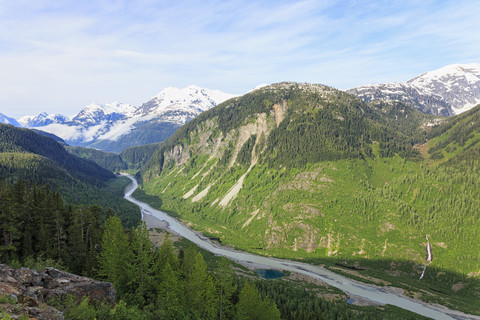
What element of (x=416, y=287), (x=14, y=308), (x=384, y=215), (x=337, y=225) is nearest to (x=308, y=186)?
(x=337, y=225)

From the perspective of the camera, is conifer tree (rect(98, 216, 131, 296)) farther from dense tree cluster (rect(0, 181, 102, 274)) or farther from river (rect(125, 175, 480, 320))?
river (rect(125, 175, 480, 320))

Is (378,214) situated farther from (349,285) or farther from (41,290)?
(41,290)

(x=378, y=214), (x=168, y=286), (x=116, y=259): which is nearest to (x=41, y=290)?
(x=116, y=259)

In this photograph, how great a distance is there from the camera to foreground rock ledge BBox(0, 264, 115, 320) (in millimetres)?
24250

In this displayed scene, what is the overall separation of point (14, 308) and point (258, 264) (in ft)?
397

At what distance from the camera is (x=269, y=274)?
123000mm

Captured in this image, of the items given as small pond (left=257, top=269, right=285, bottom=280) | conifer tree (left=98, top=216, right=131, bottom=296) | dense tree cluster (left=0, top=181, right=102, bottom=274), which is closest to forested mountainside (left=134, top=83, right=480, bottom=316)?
small pond (left=257, top=269, right=285, bottom=280)

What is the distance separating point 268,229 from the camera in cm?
16425

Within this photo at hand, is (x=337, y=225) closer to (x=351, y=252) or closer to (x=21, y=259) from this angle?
(x=351, y=252)

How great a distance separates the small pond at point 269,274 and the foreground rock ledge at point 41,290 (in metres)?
96.3

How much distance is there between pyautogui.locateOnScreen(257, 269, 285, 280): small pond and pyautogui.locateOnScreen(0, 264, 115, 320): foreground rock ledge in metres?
96.3

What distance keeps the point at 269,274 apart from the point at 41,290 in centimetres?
10755

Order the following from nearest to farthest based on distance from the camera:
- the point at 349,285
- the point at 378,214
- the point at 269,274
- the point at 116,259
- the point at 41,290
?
the point at 41,290 → the point at 116,259 → the point at 349,285 → the point at 269,274 → the point at 378,214

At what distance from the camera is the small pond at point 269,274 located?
4727 inches
